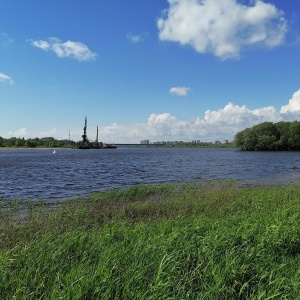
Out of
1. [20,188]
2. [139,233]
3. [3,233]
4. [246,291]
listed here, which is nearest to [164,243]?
[139,233]

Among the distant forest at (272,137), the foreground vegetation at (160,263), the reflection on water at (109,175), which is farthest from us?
the distant forest at (272,137)

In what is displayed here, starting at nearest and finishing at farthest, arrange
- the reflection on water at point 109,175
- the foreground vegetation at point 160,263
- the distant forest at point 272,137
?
the foreground vegetation at point 160,263
the reflection on water at point 109,175
the distant forest at point 272,137

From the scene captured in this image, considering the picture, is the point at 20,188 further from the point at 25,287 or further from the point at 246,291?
the point at 246,291

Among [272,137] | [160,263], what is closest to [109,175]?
[160,263]

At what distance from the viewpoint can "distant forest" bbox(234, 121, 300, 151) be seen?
5492 inches

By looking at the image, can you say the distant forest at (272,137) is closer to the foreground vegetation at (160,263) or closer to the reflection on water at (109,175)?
the reflection on water at (109,175)

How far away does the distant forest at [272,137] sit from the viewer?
140 m

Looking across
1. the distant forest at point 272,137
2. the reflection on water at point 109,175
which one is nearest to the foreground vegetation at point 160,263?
the reflection on water at point 109,175

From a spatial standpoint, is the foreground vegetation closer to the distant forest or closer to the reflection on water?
the reflection on water

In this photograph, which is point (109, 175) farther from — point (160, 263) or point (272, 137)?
point (272, 137)

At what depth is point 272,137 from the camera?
14062 centimetres

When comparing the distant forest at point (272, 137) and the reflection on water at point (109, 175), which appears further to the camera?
the distant forest at point (272, 137)

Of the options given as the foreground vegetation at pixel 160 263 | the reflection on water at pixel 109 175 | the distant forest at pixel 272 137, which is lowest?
the reflection on water at pixel 109 175

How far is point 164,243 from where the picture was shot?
24.0ft
